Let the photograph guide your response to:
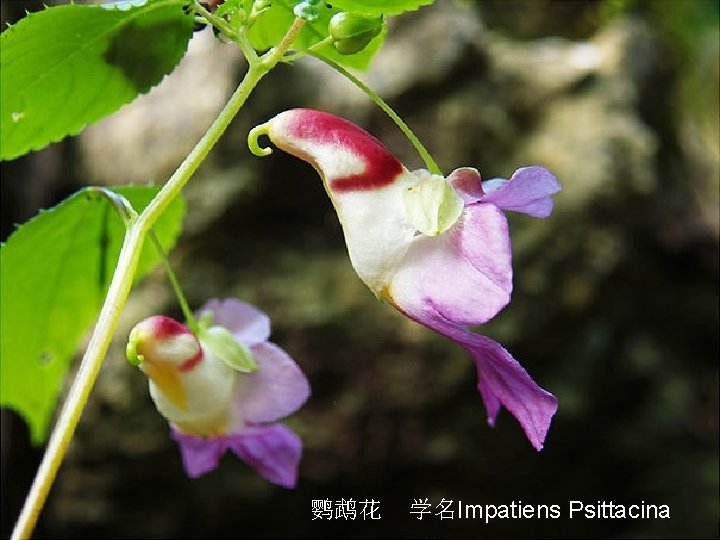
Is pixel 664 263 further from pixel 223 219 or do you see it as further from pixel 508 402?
pixel 508 402

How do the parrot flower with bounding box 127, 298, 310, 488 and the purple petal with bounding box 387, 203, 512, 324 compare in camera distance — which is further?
the parrot flower with bounding box 127, 298, 310, 488

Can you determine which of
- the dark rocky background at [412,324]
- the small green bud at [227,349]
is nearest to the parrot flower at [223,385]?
the small green bud at [227,349]

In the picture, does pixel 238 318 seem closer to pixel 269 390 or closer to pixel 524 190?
pixel 269 390

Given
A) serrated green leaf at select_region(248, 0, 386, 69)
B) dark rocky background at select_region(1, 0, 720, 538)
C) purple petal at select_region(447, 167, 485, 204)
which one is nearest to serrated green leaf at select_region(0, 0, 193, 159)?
serrated green leaf at select_region(248, 0, 386, 69)

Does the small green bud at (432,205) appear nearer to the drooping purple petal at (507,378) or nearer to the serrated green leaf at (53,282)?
the drooping purple petal at (507,378)

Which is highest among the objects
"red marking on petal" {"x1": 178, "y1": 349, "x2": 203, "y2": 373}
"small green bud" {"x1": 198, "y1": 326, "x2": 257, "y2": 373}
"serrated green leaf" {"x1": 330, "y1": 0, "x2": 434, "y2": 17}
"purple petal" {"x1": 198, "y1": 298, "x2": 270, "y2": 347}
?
"serrated green leaf" {"x1": 330, "y1": 0, "x2": 434, "y2": 17}

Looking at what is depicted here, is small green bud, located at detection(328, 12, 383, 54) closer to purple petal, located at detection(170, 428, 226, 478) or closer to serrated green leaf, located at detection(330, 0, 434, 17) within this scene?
serrated green leaf, located at detection(330, 0, 434, 17)
